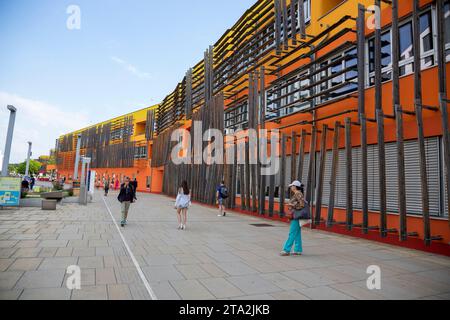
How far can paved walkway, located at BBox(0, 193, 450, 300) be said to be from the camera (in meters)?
4.18

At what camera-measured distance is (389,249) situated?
747 centimetres

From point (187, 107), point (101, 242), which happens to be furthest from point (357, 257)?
point (187, 107)

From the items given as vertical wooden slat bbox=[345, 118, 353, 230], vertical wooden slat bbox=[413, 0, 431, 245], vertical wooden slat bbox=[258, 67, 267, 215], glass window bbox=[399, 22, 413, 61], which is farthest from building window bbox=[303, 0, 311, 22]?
vertical wooden slat bbox=[345, 118, 353, 230]

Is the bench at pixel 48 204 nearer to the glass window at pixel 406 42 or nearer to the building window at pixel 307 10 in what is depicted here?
the building window at pixel 307 10

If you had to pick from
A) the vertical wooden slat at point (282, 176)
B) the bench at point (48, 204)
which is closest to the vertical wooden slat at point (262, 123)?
the vertical wooden slat at point (282, 176)

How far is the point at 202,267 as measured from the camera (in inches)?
215

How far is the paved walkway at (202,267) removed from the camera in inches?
165

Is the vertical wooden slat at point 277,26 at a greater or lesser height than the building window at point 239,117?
greater

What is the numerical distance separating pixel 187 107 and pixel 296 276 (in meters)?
24.0
